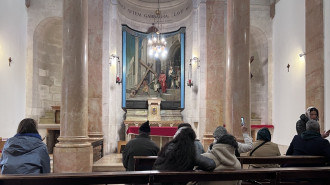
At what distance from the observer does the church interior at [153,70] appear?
25.2 ft

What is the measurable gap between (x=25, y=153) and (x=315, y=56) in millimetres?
8264

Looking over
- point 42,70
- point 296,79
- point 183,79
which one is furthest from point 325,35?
point 42,70

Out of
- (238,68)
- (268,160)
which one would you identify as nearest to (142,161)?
(268,160)

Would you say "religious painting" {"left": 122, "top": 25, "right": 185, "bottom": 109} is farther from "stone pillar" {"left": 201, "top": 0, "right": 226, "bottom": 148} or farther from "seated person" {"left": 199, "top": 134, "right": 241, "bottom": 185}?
"seated person" {"left": 199, "top": 134, "right": 241, "bottom": 185}

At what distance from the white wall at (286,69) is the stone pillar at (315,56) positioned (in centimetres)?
109

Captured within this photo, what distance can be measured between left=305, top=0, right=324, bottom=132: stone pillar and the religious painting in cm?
659

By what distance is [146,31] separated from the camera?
1513 cm

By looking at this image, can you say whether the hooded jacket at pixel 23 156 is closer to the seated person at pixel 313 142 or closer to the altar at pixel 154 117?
the seated person at pixel 313 142

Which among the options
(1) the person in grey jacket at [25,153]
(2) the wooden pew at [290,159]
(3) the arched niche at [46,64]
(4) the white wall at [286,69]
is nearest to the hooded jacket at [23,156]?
(1) the person in grey jacket at [25,153]

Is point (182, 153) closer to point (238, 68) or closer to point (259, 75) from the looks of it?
point (238, 68)

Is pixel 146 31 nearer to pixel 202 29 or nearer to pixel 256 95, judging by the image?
pixel 202 29

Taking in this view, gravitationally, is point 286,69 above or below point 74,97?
above

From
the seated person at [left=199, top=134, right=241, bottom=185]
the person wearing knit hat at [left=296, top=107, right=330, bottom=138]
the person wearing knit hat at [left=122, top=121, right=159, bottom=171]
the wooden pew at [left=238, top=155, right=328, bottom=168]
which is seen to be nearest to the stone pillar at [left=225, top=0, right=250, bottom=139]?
the person wearing knit hat at [left=296, top=107, right=330, bottom=138]

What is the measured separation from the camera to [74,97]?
7379 mm
